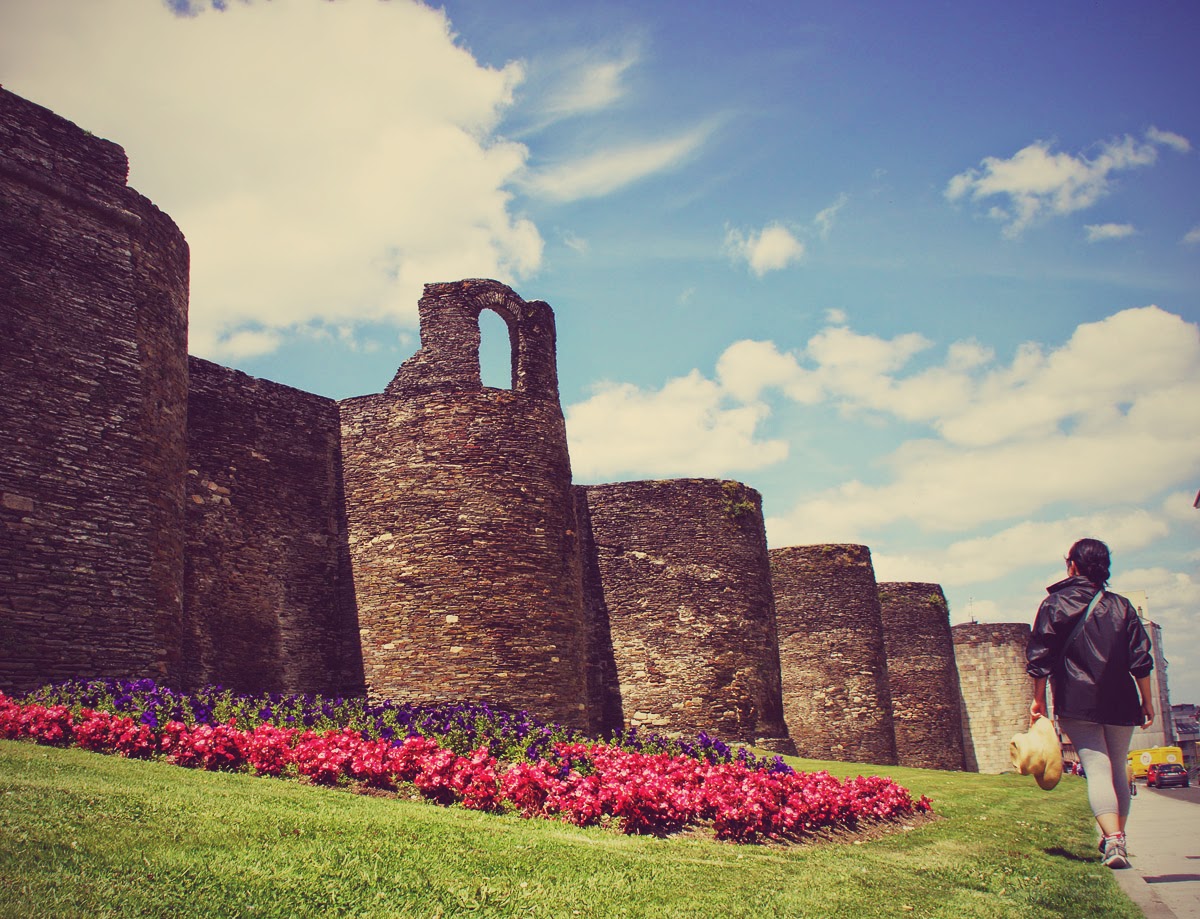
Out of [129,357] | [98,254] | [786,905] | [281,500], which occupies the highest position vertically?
[98,254]

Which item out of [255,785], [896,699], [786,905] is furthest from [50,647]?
[896,699]

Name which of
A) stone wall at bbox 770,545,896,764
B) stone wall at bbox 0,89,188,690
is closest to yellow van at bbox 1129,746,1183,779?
stone wall at bbox 770,545,896,764

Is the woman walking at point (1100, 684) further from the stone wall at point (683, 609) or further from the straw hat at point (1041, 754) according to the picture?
the stone wall at point (683, 609)

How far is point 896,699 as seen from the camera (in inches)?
1393

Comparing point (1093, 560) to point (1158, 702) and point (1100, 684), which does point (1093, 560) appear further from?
point (1158, 702)

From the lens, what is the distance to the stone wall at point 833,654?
1139 inches

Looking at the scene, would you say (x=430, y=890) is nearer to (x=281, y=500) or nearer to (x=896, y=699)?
(x=281, y=500)

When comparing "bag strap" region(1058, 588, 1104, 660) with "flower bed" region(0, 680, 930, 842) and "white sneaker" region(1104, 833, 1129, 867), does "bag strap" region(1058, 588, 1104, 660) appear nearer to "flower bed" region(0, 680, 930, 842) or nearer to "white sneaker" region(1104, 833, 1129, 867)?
"white sneaker" region(1104, 833, 1129, 867)

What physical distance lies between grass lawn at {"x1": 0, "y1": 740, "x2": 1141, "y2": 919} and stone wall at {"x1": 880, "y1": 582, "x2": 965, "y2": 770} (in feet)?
90.8

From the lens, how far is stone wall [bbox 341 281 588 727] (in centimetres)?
1614

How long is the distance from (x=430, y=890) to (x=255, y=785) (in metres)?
3.33

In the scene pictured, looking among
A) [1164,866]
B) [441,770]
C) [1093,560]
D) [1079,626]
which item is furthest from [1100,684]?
[441,770]

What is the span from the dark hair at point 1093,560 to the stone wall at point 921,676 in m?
29.7

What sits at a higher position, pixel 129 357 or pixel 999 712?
pixel 129 357
